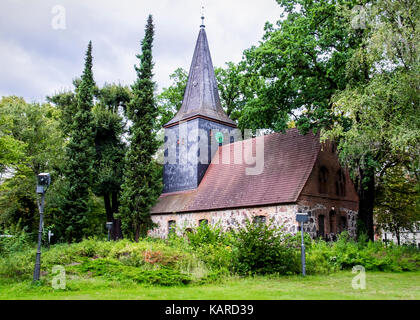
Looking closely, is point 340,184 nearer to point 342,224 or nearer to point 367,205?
point 342,224

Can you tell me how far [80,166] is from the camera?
25.7 meters

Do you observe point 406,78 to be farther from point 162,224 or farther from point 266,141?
point 162,224

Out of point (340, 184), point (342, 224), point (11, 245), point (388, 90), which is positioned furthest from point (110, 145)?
point (388, 90)

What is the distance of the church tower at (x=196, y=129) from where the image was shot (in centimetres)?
2755

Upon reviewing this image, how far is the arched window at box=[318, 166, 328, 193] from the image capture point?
20.9 m

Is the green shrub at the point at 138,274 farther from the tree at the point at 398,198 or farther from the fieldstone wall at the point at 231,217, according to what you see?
the tree at the point at 398,198

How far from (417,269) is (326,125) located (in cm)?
743

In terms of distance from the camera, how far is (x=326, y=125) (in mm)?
18062

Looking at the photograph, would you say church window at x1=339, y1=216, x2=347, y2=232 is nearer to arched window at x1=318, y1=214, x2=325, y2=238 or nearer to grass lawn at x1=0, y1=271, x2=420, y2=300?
arched window at x1=318, y1=214, x2=325, y2=238

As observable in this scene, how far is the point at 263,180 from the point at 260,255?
1011 cm

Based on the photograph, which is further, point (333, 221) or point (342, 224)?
point (342, 224)

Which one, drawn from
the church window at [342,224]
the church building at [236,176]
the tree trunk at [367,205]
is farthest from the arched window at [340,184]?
the tree trunk at [367,205]

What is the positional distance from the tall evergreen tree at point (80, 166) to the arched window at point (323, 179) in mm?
15213
